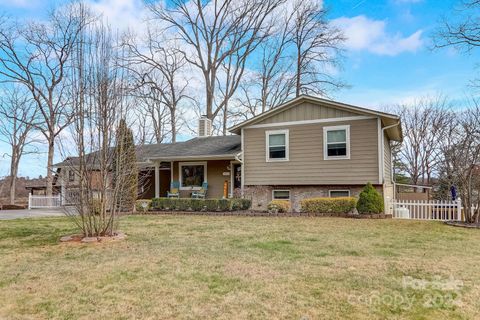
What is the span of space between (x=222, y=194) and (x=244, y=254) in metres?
10.2

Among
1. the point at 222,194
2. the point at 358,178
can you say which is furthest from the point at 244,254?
the point at 222,194

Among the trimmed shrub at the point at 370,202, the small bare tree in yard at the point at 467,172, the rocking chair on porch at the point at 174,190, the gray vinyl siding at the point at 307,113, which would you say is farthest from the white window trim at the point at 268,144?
the small bare tree in yard at the point at 467,172

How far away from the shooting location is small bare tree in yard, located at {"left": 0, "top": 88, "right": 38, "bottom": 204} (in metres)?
20.7

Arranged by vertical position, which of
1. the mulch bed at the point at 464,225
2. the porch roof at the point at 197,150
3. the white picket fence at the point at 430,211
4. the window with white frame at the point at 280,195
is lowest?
the mulch bed at the point at 464,225

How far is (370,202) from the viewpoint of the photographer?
416 inches

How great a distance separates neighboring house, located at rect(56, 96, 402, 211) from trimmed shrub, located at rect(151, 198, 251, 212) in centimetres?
90

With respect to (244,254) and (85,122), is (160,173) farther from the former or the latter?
(244,254)

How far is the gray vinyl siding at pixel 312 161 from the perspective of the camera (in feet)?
38.7

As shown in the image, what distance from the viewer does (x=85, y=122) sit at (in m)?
6.62

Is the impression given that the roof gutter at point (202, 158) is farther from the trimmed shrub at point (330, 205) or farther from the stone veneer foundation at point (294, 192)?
the trimmed shrub at point (330, 205)

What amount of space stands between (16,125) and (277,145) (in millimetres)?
18492

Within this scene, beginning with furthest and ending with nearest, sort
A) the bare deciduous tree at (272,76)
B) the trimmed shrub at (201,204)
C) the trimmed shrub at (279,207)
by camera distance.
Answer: the bare deciduous tree at (272,76) → the trimmed shrub at (201,204) → the trimmed shrub at (279,207)

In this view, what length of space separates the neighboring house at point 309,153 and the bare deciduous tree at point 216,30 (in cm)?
1141

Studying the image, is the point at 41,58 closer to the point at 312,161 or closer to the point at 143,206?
the point at 143,206
